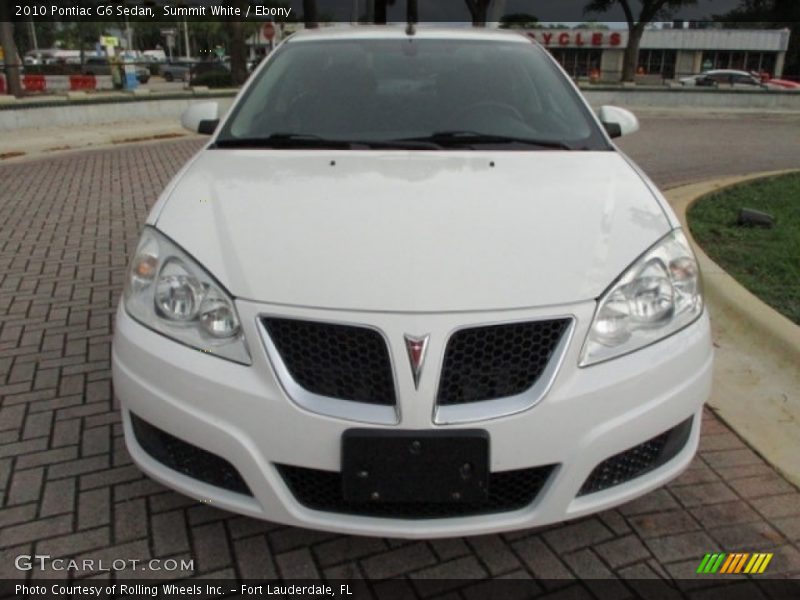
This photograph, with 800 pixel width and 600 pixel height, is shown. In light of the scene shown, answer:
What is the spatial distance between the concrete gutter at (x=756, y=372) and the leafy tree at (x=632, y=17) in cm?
Answer: 3243

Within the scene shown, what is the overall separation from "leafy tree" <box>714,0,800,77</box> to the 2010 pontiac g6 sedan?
4879 cm

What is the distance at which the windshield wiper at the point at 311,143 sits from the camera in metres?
2.97

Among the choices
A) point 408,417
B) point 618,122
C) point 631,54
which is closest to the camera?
point 408,417

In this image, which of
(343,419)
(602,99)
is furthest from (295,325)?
(602,99)

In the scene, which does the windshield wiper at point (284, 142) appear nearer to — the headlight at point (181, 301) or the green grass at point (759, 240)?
the headlight at point (181, 301)

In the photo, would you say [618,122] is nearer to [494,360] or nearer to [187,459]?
[494,360]

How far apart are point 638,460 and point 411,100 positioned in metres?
1.94

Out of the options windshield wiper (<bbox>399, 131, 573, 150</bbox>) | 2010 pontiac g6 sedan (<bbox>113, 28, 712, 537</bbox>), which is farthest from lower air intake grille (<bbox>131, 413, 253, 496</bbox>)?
windshield wiper (<bbox>399, 131, 573, 150</bbox>)

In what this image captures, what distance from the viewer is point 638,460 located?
82.4 inches

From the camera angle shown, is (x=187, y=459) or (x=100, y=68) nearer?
(x=187, y=459)

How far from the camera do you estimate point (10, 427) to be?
2.99m

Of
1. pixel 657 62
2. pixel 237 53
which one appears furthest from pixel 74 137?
pixel 657 62

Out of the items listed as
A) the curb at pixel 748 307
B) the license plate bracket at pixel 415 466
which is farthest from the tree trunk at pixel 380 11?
the license plate bracket at pixel 415 466

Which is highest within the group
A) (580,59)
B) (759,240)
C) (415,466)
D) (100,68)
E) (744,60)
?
(415,466)
